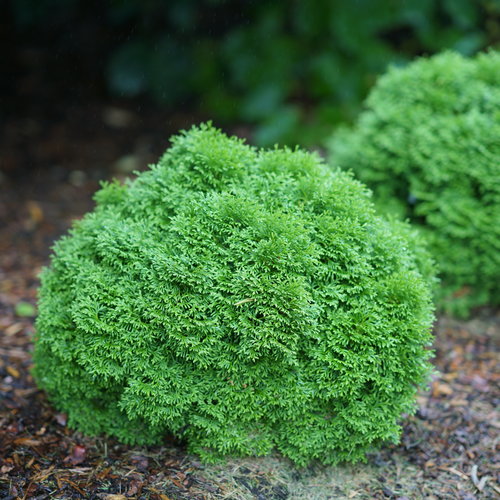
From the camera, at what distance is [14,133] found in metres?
7.53

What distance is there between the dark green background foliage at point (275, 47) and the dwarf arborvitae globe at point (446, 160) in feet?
7.12

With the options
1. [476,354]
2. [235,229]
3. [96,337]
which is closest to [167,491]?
[96,337]

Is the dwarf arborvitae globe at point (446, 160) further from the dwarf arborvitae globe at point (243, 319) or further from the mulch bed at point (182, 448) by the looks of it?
the dwarf arborvitae globe at point (243, 319)

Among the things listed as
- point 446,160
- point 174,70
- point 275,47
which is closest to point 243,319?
point 446,160

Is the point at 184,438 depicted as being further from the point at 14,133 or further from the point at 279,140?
the point at 14,133

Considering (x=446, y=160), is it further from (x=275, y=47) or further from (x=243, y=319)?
(x=275, y=47)

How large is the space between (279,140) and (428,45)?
2037 mm

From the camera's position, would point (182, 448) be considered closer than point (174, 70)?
Yes

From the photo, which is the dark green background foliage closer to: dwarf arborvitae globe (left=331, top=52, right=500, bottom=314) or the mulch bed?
dwarf arborvitae globe (left=331, top=52, right=500, bottom=314)

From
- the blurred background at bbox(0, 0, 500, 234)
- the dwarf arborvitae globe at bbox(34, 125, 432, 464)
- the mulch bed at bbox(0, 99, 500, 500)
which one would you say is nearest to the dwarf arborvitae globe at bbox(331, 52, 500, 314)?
the mulch bed at bbox(0, 99, 500, 500)

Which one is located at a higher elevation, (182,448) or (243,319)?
(243,319)

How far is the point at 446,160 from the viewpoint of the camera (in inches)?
159

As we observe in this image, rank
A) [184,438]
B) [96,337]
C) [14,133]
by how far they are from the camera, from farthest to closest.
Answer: [14,133], [184,438], [96,337]

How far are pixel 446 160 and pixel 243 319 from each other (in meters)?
2.28
